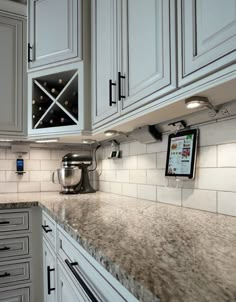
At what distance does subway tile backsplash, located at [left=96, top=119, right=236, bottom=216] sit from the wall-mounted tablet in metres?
0.03

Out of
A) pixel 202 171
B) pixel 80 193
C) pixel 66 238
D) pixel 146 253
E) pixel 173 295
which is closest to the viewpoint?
pixel 173 295

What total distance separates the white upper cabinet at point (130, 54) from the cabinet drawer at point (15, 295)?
3.83 feet

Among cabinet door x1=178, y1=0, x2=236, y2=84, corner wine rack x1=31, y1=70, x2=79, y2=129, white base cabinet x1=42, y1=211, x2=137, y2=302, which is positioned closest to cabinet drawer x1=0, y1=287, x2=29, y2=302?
white base cabinet x1=42, y1=211, x2=137, y2=302

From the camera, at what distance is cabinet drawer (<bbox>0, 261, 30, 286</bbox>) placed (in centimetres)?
163

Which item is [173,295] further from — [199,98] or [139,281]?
[199,98]

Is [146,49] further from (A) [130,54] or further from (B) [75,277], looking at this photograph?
(B) [75,277]

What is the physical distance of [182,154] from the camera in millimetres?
1217

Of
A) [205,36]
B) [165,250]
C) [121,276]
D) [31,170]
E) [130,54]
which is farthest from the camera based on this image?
[31,170]

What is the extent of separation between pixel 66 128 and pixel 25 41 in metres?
0.87

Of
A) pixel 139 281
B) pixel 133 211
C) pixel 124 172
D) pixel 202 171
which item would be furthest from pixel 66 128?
pixel 139 281

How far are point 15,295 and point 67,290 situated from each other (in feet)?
2.88

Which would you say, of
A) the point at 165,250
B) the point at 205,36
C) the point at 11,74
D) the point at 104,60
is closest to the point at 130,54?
the point at 104,60

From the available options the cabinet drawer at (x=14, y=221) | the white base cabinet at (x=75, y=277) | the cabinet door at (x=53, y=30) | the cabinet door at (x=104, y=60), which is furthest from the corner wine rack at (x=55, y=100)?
the white base cabinet at (x=75, y=277)

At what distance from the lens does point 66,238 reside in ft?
3.35
